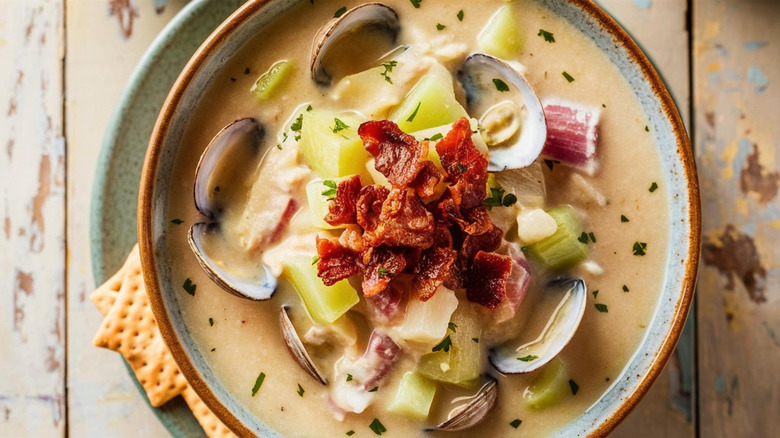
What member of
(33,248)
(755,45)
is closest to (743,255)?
(755,45)

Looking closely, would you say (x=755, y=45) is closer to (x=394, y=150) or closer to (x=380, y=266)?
(x=394, y=150)

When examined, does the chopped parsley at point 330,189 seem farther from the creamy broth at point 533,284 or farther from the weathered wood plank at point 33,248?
the weathered wood plank at point 33,248

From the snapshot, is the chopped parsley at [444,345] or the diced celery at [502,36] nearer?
the chopped parsley at [444,345]

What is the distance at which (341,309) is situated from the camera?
110 inches

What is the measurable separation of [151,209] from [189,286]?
313mm

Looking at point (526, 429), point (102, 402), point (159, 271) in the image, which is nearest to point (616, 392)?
point (526, 429)

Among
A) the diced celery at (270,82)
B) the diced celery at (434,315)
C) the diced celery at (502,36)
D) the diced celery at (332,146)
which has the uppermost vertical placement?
the diced celery at (502,36)

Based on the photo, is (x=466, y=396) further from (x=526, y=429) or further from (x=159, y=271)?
(x=159, y=271)

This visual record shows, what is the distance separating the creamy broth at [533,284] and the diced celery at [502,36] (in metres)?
0.03

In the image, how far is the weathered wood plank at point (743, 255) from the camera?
3.73 meters

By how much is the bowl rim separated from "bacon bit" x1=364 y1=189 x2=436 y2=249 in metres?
0.81

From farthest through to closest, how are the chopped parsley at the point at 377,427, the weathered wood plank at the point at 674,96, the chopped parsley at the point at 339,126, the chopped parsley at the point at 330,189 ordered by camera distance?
1. the weathered wood plank at the point at 674,96
2. the chopped parsley at the point at 377,427
3. the chopped parsley at the point at 339,126
4. the chopped parsley at the point at 330,189

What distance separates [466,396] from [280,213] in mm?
942

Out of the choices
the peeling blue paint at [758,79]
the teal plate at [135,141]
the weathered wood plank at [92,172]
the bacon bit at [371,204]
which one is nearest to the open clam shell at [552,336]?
the bacon bit at [371,204]
